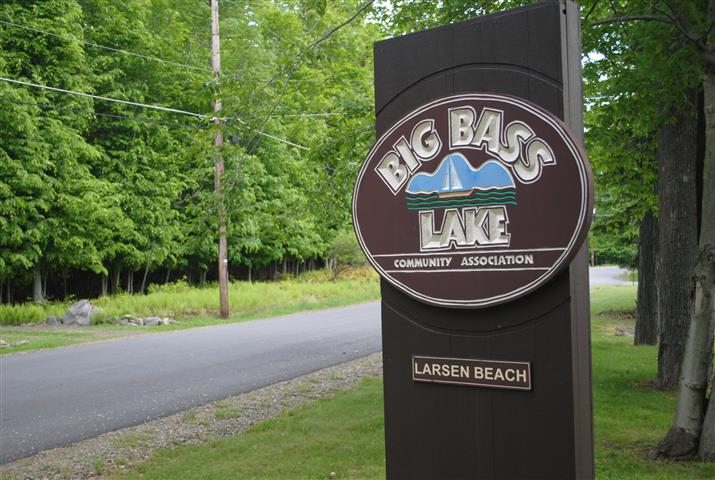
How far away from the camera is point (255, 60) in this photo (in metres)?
23.6

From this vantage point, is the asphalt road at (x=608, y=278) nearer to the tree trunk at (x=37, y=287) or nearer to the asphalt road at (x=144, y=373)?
the asphalt road at (x=144, y=373)

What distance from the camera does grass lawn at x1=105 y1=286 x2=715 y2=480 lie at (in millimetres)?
5676

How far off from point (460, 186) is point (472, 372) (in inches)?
35.5

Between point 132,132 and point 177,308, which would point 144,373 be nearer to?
point 177,308

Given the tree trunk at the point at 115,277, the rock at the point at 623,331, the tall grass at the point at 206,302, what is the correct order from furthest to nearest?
1. the tree trunk at the point at 115,277
2. the tall grass at the point at 206,302
3. the rock at the point at 623,331

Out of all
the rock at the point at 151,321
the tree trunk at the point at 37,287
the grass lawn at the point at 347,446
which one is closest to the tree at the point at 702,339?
the grass lawn at the point at 347,446

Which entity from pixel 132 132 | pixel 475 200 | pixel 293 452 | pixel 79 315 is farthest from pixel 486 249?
pixel 132 132

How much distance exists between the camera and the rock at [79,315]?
18.3m

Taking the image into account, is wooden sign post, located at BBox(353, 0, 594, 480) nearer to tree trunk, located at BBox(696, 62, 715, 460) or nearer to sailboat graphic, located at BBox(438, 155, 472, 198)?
sailboat graphic, located at BBox(438, 155, 472, 198)

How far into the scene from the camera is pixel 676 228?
26.2 feet

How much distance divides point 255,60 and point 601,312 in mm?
13827

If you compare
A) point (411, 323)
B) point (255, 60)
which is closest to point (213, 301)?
point (255, 60)

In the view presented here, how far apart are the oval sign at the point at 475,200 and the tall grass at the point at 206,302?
16.5 meters

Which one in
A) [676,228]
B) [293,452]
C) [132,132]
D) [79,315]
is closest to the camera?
[293,452]
